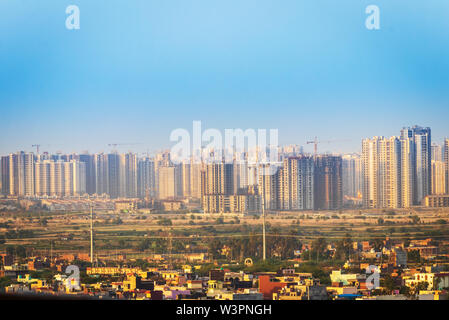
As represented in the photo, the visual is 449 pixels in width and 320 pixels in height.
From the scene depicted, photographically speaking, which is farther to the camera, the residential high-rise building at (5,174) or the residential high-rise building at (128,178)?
the residential high-rise building at (128,178)

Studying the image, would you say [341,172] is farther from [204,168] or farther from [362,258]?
[362,258]

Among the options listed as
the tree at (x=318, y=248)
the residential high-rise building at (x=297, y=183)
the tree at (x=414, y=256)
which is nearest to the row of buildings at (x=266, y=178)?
the residential high-rise building at (x=297, y=183)

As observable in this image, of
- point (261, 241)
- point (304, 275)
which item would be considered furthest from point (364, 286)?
point (261, 241)

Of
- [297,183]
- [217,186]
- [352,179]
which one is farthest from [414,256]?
[217,186]

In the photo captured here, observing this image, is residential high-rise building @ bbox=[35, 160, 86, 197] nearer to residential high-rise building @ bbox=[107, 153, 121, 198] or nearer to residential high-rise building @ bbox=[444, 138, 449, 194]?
residential high-rise building @ bbox=[107, 153, 121, 198]

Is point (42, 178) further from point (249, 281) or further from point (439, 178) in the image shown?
point (249, 281)

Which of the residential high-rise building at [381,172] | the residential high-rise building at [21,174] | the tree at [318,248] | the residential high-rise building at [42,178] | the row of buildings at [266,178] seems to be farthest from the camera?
the residential high-rise building at [42,178]

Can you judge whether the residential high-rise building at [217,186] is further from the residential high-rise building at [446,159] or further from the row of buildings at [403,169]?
the residential high-rise building at [446,159]
